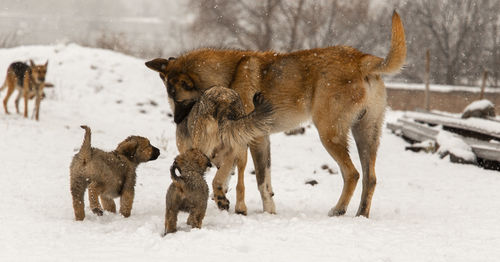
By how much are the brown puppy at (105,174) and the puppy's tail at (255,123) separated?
101 cm

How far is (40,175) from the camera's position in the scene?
271 inches

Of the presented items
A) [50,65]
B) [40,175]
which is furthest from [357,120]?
[50,65]

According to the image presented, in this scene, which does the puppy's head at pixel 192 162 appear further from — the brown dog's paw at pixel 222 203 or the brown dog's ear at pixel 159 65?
the brown dog's ear at pixel 159 65

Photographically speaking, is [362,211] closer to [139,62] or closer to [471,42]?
[139,62]

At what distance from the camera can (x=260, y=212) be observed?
18.3ft

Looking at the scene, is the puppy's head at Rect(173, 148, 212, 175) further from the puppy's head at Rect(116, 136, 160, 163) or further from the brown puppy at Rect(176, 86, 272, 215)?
the puppy's head at Rect(116, 136, 160, 163)

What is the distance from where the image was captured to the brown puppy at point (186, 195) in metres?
4.09

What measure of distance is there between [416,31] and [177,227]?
29.2m

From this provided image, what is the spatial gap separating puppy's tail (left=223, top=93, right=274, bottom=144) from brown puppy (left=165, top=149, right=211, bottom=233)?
0.73m

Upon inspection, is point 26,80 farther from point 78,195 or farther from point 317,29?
point 317,29

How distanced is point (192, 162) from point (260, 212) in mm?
1512

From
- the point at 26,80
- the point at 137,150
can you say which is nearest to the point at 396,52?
the point at 137,150

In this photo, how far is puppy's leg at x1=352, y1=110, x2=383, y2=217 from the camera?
5422mm

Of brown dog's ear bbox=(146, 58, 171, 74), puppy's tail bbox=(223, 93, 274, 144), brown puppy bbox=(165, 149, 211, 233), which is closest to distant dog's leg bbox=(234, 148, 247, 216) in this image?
puppy's tail bbox=(223, 93, 274, 144)
